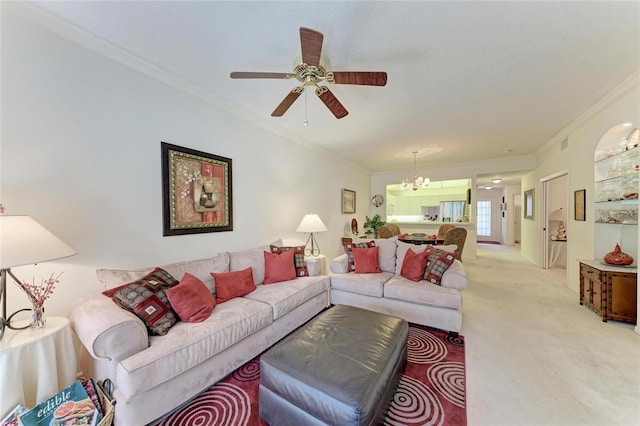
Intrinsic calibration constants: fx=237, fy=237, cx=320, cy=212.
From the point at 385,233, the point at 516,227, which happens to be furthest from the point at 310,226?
the point at 516,227

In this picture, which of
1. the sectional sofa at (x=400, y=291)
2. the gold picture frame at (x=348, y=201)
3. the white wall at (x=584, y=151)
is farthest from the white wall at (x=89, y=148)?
the white wall at (x=584, y=151)

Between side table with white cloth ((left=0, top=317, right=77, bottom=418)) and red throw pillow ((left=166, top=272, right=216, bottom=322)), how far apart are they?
1.88ft

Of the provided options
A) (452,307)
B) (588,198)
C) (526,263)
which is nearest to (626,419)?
(452,307)

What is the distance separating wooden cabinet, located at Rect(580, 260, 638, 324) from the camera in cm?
263

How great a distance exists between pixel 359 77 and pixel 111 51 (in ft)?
6.72

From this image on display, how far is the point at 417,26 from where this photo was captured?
1.73 meters

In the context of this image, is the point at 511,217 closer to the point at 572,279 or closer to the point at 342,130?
the point at 572,279

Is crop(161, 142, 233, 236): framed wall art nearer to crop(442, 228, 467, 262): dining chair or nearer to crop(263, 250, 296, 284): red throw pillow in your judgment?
crop(263, 250, 296, 284): red throw pillow

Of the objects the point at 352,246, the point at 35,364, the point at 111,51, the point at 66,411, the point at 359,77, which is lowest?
the point at 66,411

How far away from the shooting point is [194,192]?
259 centimetres

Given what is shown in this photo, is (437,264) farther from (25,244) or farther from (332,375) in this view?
(25,244)

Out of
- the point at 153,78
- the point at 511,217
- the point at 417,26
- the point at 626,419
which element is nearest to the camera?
the point at 626,419

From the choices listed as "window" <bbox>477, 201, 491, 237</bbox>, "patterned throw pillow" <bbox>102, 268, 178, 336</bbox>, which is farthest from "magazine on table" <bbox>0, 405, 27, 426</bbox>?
"window" <bbox>477, 201, 491, 237</bbox>

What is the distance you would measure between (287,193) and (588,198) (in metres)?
4.43
